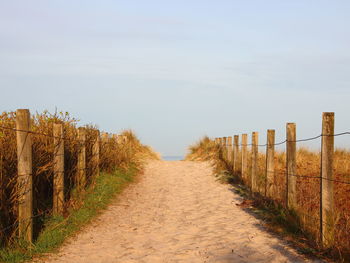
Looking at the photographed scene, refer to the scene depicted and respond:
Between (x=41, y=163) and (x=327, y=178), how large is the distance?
5.34 meters

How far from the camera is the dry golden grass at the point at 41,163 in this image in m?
6.29

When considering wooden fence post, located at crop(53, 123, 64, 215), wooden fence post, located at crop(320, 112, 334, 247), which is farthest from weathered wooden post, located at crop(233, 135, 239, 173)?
wooden fence post, located at crop(320, 112, 334, 247)

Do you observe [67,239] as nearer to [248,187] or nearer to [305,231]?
[305,231]

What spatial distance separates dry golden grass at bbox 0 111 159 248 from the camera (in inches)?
248

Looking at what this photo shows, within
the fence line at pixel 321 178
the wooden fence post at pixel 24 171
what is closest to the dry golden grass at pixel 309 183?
the fence line at pixel 321 178

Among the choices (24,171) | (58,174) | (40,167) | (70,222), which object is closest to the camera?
(24,171)

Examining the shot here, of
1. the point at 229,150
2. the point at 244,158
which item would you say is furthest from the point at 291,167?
the point at 229,150

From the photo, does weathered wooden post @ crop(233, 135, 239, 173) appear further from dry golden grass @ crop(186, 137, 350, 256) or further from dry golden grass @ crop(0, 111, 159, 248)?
dry golden grass @ crop(0, 111, 159, 248)

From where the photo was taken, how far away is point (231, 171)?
603 inches

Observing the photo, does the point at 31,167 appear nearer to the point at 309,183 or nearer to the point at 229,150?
the point at 309,183

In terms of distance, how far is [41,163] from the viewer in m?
7.90

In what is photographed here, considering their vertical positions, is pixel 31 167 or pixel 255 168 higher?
pixel 31 167

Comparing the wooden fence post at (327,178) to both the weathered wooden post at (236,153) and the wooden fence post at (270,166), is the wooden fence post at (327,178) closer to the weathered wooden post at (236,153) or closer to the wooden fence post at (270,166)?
the wooden fence post at (270,166)

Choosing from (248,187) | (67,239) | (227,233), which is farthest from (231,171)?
(67,239)
